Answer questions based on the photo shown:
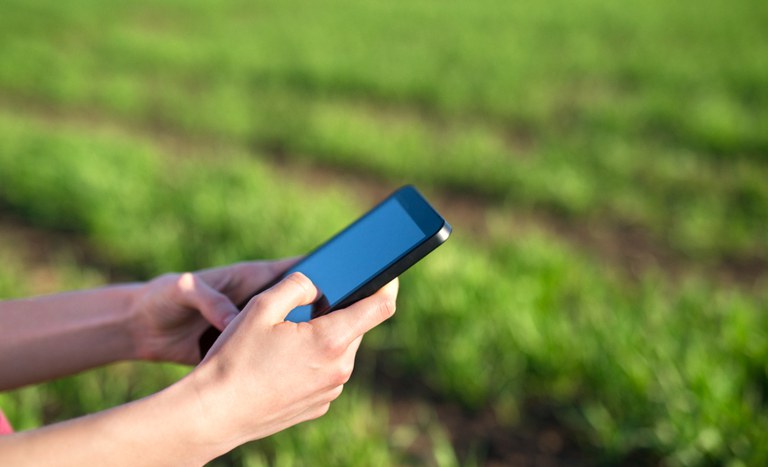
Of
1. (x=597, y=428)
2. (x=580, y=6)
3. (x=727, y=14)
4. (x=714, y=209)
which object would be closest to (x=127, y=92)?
(x=714, y=209)

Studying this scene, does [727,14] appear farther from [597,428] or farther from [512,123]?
[597,428]

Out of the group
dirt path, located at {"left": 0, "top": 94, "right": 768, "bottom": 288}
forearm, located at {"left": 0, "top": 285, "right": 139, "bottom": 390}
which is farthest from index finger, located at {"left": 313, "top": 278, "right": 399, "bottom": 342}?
dirt path, located at {"left": 0, "top": 94, "right": 768, "bottom": 288}

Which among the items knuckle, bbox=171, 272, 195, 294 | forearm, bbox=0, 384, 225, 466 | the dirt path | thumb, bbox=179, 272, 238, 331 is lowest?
the dirt path

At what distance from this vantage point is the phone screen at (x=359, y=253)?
3.56ft

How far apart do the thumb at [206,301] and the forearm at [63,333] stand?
0.55 feet

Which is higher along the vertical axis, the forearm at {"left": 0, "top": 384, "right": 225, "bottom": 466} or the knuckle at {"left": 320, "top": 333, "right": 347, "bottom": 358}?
the forearm at {"left": 0, "top": 384, "right": 225, "bottom": 466}

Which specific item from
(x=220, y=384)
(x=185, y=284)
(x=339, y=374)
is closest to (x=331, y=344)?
(x=339, y=374)

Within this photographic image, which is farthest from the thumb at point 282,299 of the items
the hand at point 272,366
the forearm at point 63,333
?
the forearm at point 63,333

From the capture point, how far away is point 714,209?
3684 mm

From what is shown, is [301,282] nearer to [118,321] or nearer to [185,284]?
[185,284]

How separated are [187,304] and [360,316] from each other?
410 millimetres

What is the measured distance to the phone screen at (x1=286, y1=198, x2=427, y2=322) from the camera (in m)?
1.08

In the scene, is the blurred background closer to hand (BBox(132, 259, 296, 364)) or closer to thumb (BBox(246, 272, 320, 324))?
hand (BBox(132, 259, 296, 364))

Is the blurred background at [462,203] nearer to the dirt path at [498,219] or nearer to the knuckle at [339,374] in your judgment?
the dirt path at [498,219]
